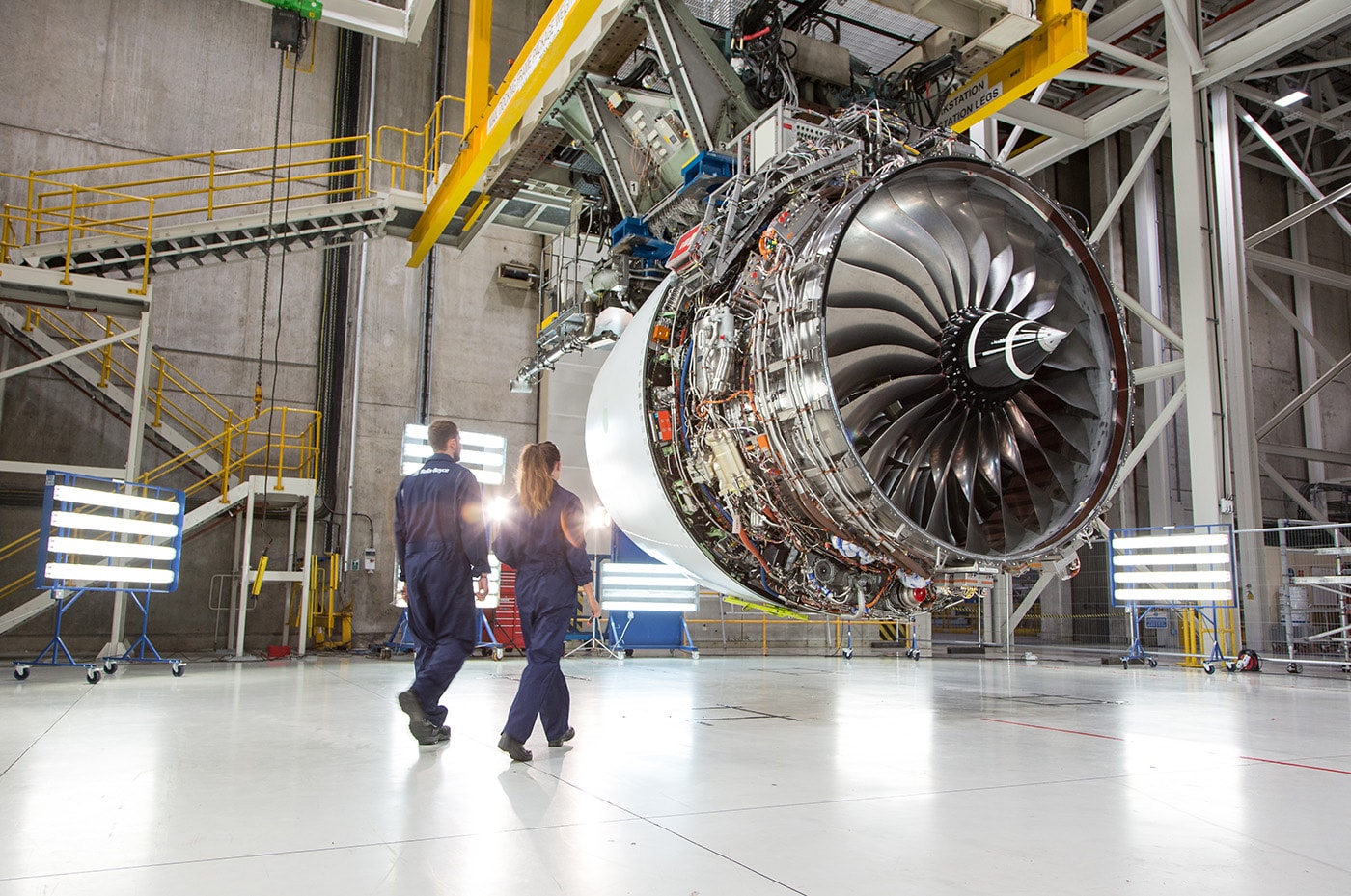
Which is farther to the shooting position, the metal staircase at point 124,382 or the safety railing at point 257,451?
the safety railing at point 257,451

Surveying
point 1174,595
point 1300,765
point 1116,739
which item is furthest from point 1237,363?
point 1300,765

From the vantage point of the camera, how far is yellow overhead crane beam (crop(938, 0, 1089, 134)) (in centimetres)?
612

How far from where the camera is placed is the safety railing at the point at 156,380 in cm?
1238

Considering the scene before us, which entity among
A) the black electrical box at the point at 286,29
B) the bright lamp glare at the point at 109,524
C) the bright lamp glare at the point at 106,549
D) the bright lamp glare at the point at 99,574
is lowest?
the bright lamp glare at the point at 99,574

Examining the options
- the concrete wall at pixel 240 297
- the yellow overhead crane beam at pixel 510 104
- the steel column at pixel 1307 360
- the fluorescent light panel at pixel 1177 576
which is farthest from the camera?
the steel column at pixel 1307 360

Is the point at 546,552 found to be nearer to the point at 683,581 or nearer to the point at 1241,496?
the point at 683,581

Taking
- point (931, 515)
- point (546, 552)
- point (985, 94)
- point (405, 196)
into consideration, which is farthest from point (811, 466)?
point (405, 196)

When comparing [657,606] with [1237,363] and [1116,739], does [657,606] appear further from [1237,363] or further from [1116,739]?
[1237,363]

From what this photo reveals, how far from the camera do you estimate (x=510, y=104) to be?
804 cm

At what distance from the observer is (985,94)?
655 centimetres

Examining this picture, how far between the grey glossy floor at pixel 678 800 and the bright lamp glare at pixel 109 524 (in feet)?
6.47

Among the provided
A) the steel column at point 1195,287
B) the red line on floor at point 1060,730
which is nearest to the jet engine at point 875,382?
the red line on floor at point 1060,730

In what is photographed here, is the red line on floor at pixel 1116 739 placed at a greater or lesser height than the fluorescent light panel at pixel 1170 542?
lesser

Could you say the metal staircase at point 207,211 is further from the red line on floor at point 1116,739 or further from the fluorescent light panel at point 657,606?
the red line on floor at point 1116,739
